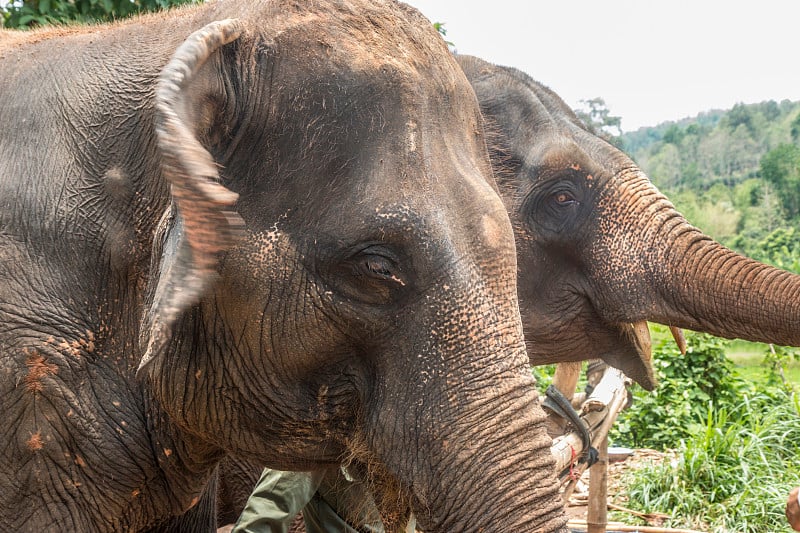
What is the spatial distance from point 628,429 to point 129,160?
27.2 ft

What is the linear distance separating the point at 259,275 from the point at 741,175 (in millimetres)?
41341

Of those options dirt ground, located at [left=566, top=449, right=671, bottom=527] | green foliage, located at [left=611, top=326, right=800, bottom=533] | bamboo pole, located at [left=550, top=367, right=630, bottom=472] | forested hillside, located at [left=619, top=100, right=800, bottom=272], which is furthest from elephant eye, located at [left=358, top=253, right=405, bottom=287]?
forested hillside, located at [left=619, top=100, right=800, bottom=272]

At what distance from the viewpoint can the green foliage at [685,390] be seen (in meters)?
9.26

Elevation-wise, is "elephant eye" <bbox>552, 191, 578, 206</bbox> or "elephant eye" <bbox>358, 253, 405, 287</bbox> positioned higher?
"elephant eye" <bbox>358, 253, 405, 287</bbox>

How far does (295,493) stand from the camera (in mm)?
3545

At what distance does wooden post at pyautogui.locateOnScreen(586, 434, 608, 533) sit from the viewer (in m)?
5.75

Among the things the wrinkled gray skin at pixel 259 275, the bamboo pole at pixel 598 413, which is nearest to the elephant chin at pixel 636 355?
the bamboo pole at pixel 598 413

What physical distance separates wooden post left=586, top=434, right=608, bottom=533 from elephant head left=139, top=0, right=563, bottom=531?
3.99 metres

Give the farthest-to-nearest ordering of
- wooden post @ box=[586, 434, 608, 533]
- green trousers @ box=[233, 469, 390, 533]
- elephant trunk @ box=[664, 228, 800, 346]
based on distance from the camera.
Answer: wooden post @ box=[586, 434, 608, 533] < elephant trunk @ box=[664, 228, 800, 346] < green trousers @ box=[233, 469, 390, 533]

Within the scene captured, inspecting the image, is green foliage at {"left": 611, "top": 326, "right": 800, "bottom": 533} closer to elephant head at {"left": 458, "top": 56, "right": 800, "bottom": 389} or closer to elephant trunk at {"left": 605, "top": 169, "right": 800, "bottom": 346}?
elephant head at {"left": 458, "top": 56, "right": 800, "bottom": 389}

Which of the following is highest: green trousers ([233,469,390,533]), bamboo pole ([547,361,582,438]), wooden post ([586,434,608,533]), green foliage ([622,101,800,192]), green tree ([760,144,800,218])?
green trousers ([233,469,390,533])

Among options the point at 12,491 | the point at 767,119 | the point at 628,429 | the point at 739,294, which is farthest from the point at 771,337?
the point at 767,119

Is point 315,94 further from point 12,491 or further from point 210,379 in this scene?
point 12,491

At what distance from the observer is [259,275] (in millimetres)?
1964
